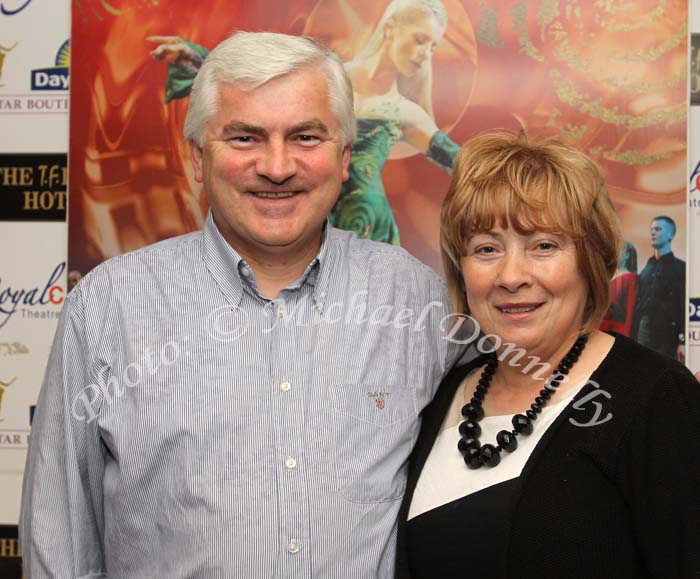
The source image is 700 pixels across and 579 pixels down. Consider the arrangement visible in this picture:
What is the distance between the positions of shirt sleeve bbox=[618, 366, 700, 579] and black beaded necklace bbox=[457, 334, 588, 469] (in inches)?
6.6

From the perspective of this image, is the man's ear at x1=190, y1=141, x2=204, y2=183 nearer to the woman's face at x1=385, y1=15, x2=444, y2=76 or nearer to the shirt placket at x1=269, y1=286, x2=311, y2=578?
the shirt placket at x1=269, y1=286, x2=311, y2=578

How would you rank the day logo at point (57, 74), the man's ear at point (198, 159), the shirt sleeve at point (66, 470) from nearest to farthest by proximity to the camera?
the shirt sleeve at point (66, 470) → the man's ear at point (198, 159) → the day logo at point (57, 74)

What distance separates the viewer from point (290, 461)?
4.70 ft

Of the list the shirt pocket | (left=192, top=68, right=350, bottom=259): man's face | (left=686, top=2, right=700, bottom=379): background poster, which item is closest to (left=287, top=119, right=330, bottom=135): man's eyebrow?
(left=192, top=68, right=350, bottom=259): man's face

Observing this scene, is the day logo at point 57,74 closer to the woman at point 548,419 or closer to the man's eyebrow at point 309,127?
the man's eyebrow at point 309,127

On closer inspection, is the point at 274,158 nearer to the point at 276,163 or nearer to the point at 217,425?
the point at 276,163

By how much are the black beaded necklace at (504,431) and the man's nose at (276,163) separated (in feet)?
1.77

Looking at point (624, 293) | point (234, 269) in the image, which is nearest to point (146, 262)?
point (234, 269)

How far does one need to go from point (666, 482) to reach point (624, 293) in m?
0.85

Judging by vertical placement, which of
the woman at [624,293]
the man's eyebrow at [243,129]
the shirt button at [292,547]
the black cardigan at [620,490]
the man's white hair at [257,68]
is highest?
the man's white hair at [257,68]

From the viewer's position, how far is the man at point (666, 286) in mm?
2021

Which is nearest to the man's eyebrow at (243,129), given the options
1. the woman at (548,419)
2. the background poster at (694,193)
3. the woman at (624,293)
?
the woman at (548,419)

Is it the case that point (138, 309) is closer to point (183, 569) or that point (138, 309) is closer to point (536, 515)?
point (183, 569)

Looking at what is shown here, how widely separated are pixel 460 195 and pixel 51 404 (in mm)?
825
